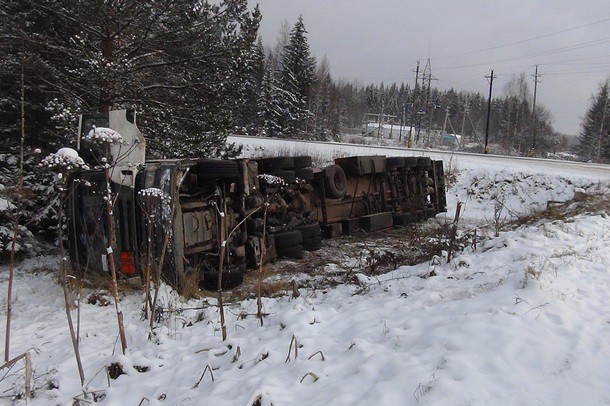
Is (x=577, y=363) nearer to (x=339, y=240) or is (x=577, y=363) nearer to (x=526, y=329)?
(x=526, y=329)

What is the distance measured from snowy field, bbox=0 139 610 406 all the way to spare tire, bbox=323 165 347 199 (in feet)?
10.3

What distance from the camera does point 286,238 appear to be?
7.12 m

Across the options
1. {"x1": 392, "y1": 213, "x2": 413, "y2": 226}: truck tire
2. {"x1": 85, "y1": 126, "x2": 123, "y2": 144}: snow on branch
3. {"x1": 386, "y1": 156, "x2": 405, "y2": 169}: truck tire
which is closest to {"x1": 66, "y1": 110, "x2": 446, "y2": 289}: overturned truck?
{"x1": 85, "y1": 126, "x2": 123, "y2": 144}: snow on branch

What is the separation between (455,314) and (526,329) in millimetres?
534

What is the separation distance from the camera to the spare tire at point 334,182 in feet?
27.1

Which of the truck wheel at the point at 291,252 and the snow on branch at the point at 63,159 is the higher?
the snow on branch at the point at 63,159

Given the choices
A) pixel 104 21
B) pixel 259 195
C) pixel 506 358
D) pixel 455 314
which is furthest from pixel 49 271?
pixel 506 358

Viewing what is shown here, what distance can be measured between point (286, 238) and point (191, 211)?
1.87m

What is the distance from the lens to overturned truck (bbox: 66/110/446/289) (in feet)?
16.9

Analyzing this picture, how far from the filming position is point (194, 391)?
3012 mm

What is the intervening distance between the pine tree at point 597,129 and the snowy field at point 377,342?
47435mm

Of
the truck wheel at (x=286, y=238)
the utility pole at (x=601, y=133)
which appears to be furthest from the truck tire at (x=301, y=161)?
the utility pole at (x=601, y=133)

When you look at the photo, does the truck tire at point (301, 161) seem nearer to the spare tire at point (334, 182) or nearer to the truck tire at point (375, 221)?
the spare tire at point (334, 182)

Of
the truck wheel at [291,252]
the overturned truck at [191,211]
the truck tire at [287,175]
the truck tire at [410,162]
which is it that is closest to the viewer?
the overturned truck at [191,211]
